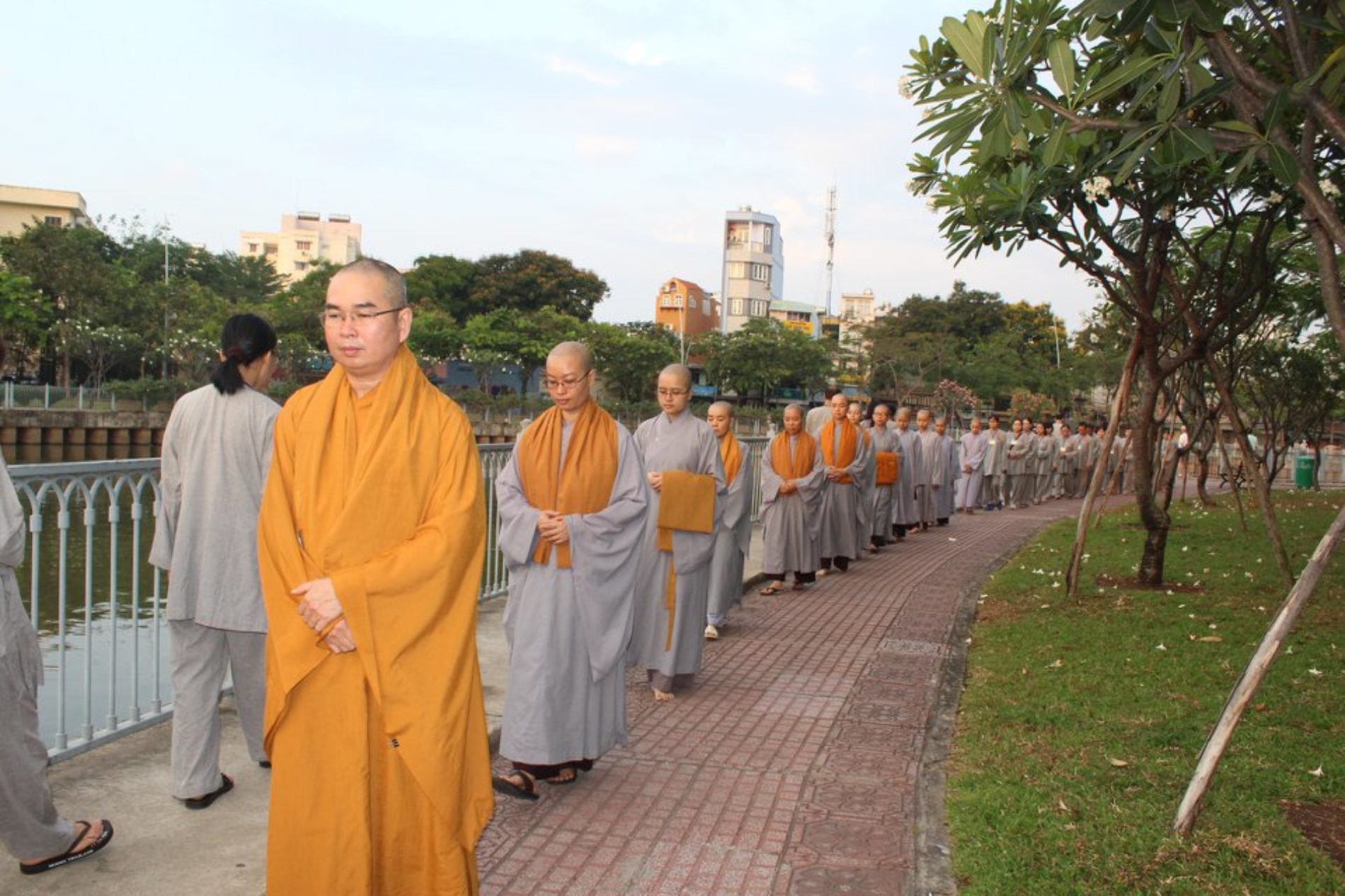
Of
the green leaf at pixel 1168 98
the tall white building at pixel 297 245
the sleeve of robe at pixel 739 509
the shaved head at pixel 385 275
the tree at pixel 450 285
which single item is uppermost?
the tall white building at pixel 297 245

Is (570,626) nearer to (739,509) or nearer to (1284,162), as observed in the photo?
(1284,162)

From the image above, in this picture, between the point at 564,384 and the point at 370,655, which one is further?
the point at 564,384

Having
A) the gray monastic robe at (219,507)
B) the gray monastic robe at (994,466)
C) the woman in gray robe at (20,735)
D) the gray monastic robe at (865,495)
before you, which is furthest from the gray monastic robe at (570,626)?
the gray monastic robe at (994,466)

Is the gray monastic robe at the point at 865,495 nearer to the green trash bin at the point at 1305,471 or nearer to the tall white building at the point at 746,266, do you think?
the green trash bin at the point at 1305,471

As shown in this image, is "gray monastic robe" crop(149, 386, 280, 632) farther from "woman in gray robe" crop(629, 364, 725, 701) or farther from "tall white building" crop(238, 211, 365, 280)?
"tall white building" crop(238, 211, 365, 280)

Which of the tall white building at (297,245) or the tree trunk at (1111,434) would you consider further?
the tall white building at (297,245)

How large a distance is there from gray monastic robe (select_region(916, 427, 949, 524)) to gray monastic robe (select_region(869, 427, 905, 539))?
1.49m

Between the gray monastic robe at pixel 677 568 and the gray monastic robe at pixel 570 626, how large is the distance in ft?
3.59

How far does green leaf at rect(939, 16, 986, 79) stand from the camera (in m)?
4.02

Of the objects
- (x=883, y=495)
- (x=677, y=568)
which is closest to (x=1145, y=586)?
(x=677, y=568)

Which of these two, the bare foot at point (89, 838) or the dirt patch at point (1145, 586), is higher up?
the dirt patch at point (1145, 586)

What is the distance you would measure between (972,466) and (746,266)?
66282 mm

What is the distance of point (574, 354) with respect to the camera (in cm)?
488

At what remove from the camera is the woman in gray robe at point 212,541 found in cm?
413
